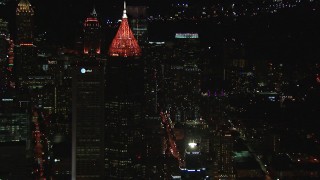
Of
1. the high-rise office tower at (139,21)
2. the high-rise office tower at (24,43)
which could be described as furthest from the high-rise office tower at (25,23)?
the high-rise office tower at (139,21)

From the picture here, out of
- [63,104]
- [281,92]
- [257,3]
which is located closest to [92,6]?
[63,104]

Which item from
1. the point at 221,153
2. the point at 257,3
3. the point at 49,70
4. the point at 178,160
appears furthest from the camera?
the point at 49,70

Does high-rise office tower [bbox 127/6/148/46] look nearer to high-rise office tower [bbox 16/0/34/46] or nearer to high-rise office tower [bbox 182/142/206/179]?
high-rise office tower [bbox 16/0/34/46]

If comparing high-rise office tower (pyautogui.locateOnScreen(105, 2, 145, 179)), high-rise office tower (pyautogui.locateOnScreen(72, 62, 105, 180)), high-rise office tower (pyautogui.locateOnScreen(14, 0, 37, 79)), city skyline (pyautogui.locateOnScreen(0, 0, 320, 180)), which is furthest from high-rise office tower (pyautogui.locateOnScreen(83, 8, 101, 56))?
high-rise office tower (pyautogui.locateOnScreen(14, 0, 37, 79))

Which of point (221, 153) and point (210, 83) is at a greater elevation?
point (210, 83)

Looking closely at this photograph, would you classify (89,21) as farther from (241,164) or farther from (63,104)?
(241,164)

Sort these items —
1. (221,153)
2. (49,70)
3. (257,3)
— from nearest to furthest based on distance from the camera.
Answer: (221,153) < (257,3) < (49,70)

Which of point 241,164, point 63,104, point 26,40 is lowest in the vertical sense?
point 241,164

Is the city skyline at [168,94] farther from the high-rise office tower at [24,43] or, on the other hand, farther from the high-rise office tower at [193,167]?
the high-rise office tower at [193,167]
